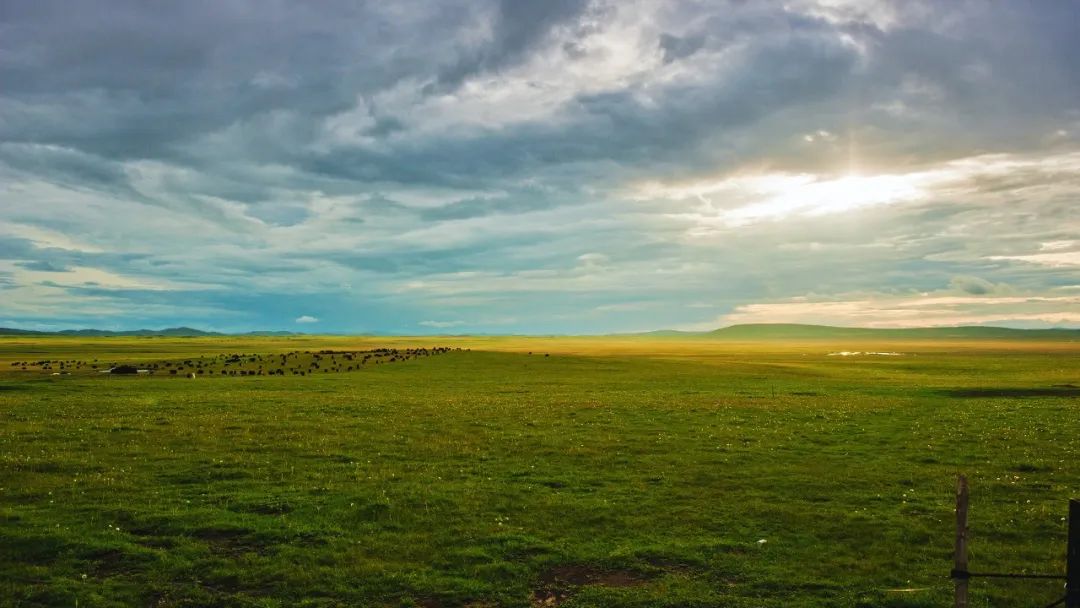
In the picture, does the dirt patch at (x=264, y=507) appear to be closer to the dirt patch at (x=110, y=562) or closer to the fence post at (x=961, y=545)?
the dirt patch at (x=110, y=562)

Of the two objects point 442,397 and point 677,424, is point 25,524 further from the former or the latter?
point 442,397

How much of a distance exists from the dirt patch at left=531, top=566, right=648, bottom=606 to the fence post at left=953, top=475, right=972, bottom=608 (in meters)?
6.39

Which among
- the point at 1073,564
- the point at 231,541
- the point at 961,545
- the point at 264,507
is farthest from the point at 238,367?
the point at 1073,564

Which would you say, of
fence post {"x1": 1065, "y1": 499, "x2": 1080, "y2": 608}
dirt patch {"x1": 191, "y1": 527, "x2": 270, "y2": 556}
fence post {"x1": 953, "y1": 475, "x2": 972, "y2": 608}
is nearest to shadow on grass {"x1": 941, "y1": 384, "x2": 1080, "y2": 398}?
fence post {"x1": 1065, "y1": 499, "x2": 1080, "y2": 608}

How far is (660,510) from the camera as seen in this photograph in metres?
20.6

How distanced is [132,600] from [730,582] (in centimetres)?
1337

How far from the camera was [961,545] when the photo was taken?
11.1m

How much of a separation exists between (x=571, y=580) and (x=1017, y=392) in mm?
69942

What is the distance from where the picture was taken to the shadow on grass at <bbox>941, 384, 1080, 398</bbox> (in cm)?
6244

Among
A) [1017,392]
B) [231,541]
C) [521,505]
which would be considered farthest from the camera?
[1017,392]

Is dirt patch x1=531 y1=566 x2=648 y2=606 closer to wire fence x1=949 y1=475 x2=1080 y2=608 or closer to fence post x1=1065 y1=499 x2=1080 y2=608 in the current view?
wire fence x1=949 y1=475 x2=1080 y2=608

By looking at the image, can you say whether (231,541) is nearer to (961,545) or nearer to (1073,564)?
(961,545)

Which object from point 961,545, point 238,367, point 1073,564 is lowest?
point 238,367

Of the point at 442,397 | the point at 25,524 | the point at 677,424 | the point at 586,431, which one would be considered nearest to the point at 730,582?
the point at 25,524
